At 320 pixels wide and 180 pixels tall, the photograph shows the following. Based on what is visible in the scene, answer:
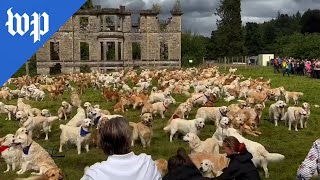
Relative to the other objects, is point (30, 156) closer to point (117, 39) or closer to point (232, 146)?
point (232, 146)

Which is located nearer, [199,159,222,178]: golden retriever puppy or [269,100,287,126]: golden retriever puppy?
[199,159,222,178]: golden retriever puppy

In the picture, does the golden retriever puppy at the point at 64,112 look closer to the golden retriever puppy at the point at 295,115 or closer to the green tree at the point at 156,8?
the golden retriever puppy at the point at 295,115

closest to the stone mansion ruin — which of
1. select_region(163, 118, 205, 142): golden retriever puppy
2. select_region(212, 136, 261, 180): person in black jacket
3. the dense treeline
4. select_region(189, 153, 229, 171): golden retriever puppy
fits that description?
the dense treeline

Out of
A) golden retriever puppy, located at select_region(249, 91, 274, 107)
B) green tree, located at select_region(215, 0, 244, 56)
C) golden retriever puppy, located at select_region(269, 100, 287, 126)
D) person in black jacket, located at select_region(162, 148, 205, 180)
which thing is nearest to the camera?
person in black jacket, located at select_region(162, 148, 205, 180)

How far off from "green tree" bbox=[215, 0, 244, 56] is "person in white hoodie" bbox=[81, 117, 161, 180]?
6911cm

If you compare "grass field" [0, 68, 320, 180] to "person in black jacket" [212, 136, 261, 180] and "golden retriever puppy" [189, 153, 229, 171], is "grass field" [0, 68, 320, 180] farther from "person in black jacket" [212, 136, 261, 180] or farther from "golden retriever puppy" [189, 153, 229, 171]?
"person in black jacket" [212, 136, 261, 180]

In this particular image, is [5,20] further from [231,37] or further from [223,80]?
[231,37]

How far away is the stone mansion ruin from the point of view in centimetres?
6362

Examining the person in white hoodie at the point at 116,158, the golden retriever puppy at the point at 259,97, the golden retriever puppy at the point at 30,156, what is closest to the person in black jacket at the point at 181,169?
the person in white hoodie at the point at 116,158

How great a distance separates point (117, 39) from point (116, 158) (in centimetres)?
5966

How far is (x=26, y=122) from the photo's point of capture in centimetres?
1350

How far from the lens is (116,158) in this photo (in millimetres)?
3902

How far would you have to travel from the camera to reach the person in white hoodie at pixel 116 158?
385 cm

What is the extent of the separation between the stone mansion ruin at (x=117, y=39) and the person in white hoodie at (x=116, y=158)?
59.0 meters
